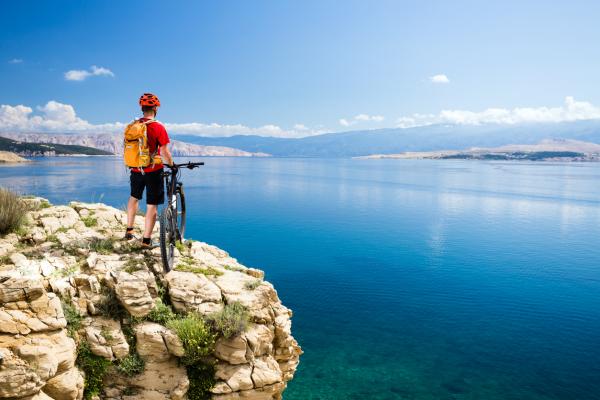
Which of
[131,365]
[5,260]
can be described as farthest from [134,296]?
[5,260]

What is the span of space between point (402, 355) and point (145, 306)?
11.9m

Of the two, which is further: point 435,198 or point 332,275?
point 435,198

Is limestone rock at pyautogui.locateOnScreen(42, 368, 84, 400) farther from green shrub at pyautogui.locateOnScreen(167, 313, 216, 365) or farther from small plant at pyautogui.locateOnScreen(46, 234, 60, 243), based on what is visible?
small plant at pyautogui.locateOnScreen(46, 234, 60, 243)

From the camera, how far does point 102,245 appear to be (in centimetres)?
877

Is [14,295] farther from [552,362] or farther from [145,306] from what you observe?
[552,362]

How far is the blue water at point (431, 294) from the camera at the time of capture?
46.5 ft

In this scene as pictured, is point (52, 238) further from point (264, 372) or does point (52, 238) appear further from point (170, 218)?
point (264, 372)

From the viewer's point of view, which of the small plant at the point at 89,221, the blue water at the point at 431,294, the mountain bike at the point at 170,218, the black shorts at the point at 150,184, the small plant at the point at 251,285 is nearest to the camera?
the mountain bike at the point at 170,218

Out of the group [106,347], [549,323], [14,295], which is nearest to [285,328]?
[106,347]

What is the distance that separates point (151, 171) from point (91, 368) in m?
4.00

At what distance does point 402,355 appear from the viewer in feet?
51.5

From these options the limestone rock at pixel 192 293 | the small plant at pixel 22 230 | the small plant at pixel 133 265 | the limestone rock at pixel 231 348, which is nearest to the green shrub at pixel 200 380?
the limestone rock at pixel 231 348

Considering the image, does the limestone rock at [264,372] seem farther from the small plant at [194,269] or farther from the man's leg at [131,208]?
the man's leg at [131,208]

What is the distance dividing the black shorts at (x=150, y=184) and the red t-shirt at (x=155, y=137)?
15 centimetres
